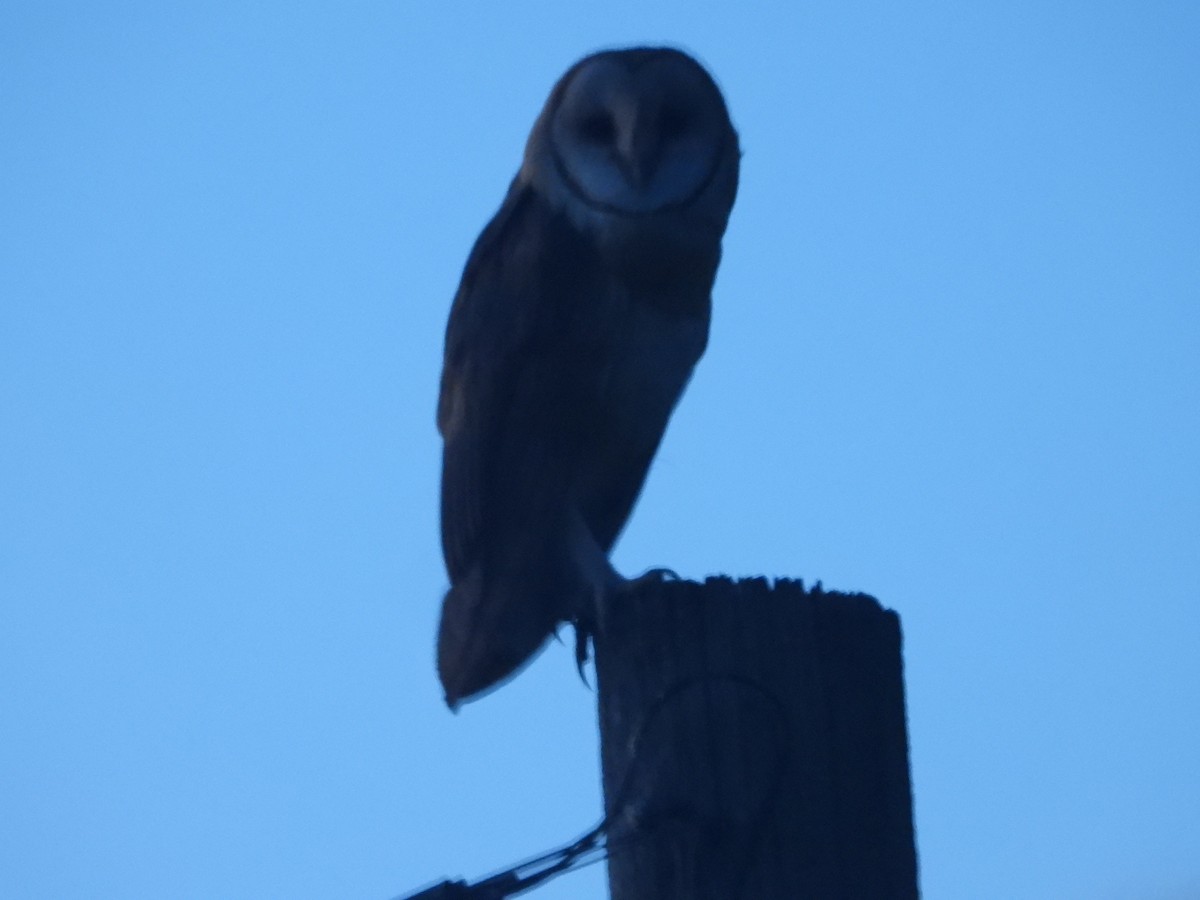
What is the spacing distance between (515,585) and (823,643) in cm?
260

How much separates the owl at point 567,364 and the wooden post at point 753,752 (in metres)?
2.28

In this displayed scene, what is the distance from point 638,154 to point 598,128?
25 cm

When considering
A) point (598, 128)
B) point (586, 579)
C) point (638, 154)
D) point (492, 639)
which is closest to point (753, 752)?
point (586, 579)

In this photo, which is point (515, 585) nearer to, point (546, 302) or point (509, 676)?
point (509, 676)

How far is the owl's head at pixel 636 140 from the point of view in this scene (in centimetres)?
599

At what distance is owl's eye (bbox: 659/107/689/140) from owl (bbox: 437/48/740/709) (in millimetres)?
16

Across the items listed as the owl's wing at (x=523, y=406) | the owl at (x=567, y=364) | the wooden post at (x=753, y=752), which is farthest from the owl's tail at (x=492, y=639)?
the wooden post at (x=753, y=752)

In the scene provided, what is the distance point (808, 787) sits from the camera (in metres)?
3.07

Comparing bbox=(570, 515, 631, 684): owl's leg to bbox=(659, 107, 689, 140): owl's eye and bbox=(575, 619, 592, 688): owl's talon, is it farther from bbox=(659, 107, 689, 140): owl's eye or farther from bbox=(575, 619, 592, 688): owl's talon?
bbox=(659, 107, 689, 140): owl's eye

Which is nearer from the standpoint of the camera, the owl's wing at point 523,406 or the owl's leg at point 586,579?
the owl's leg at point 586,579

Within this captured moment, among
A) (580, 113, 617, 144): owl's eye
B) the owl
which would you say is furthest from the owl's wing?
(580, 113, 617, 144): owl's eye

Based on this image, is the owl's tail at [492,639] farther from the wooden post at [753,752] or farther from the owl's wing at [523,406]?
the wooden post at [753,752]

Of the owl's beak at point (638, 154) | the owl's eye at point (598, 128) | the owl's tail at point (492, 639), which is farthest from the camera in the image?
the owl's eye at point (598, 128)

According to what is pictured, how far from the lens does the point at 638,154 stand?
6.04m
